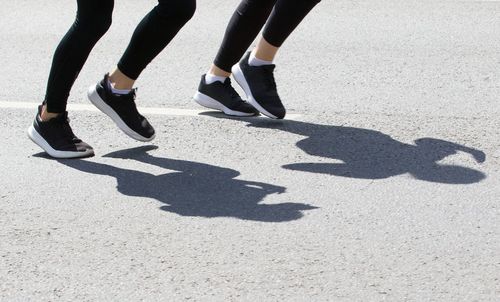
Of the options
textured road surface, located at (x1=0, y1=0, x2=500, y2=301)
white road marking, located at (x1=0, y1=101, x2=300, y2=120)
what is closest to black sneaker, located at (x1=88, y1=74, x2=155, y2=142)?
textured road surface, located at (x1=0, y1=0, x2=500, y2=301)

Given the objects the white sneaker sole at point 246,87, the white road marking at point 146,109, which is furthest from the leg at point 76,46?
the white sneaker sole at point 246,87

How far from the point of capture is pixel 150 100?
690 cm

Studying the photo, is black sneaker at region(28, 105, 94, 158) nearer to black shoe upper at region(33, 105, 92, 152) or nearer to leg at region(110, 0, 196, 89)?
black shoe upper at region(33, 105, 92, 152)

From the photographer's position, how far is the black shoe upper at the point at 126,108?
5926 millimetres

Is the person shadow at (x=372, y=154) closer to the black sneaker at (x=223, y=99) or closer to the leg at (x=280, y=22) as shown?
the black sneaker at (x=223, y=99)

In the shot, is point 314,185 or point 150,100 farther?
point 150,100

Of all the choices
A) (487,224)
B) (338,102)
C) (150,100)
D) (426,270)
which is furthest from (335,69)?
(426,270)

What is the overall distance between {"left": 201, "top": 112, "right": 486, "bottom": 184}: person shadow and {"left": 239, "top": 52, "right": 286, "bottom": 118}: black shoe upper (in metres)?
0.08

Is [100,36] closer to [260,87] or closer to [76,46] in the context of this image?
[76,46]

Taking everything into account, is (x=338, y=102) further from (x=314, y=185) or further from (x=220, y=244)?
(x=220, y=244)

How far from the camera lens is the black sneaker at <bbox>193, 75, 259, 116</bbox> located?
657cm

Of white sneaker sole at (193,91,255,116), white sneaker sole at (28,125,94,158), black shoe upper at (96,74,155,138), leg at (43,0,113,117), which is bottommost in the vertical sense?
white sneaker sole at (28,125,94,158)

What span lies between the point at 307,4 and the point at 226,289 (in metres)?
2.55

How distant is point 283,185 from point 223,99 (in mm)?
1232
